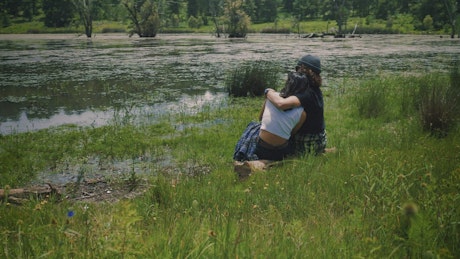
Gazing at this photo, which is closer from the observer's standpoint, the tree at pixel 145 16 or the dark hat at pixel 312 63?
the dark hat at pixel 312 63

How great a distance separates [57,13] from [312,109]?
90.3 m

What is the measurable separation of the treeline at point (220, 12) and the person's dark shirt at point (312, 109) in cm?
4733

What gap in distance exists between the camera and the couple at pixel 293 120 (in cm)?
500

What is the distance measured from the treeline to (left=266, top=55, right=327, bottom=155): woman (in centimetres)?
4724

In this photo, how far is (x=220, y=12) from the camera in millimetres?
80875

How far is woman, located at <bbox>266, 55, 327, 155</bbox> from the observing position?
16.3 feet

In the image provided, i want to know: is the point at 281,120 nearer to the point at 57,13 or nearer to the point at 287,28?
the point at 287,28

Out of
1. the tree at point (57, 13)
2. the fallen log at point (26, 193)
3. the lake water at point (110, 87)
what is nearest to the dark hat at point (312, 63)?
the fallen log at point (26, 193)

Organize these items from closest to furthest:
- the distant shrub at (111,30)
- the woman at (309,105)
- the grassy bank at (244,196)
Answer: the grassy bank at (244,196), the woman at (309,105), the distant shrub at (111,30)

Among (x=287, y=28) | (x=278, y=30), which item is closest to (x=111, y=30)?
(x=278, y=30)

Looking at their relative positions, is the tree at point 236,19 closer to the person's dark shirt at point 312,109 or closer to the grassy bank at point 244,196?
the grassy bank at point 244,196

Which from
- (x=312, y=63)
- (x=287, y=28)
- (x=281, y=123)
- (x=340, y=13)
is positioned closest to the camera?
(x=281, y=123)

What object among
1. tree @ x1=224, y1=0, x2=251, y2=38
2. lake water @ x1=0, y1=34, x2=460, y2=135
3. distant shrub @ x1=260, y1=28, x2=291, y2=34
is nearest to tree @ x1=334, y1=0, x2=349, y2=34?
distant shrub @ x1=260, y1=28, x2=291, y2=34

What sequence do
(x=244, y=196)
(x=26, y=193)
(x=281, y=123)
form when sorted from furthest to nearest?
1. (x=281, y=123)
2. (x=26, y=193)
3. (x=244, y=196)
